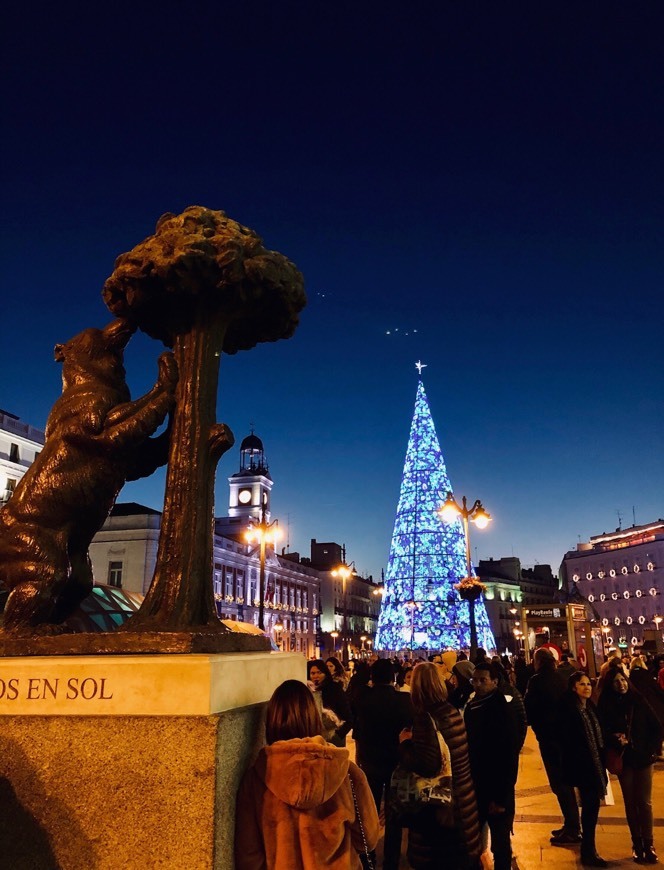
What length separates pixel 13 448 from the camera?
41.5 meters

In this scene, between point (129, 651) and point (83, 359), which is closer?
point (129, 651)

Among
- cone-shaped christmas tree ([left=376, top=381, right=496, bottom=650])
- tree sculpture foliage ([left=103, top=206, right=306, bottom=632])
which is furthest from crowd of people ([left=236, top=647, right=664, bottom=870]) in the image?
cone-shaped christmas tree ([left=376, top=381, right=496, bottom=650])

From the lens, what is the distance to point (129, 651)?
2770 mm

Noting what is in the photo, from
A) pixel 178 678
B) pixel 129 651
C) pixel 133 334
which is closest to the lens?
pixel 178 678

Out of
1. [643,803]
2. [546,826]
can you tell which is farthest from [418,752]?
[546,826]

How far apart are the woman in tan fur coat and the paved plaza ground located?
2728mm

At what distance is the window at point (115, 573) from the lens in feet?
157

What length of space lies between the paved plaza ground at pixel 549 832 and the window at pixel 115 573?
141 ft

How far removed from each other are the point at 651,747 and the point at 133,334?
Answer: 582 cm

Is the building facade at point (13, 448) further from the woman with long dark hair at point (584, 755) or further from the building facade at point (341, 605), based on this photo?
the building facade at point (341, 605)

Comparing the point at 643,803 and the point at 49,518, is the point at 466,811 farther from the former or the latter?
the point at 49,518

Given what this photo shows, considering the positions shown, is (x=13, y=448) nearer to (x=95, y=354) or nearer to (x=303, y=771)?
(x=95, y=354)

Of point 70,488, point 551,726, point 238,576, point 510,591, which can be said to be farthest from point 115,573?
point 510,591

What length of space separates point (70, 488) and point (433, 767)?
2.70 metres
